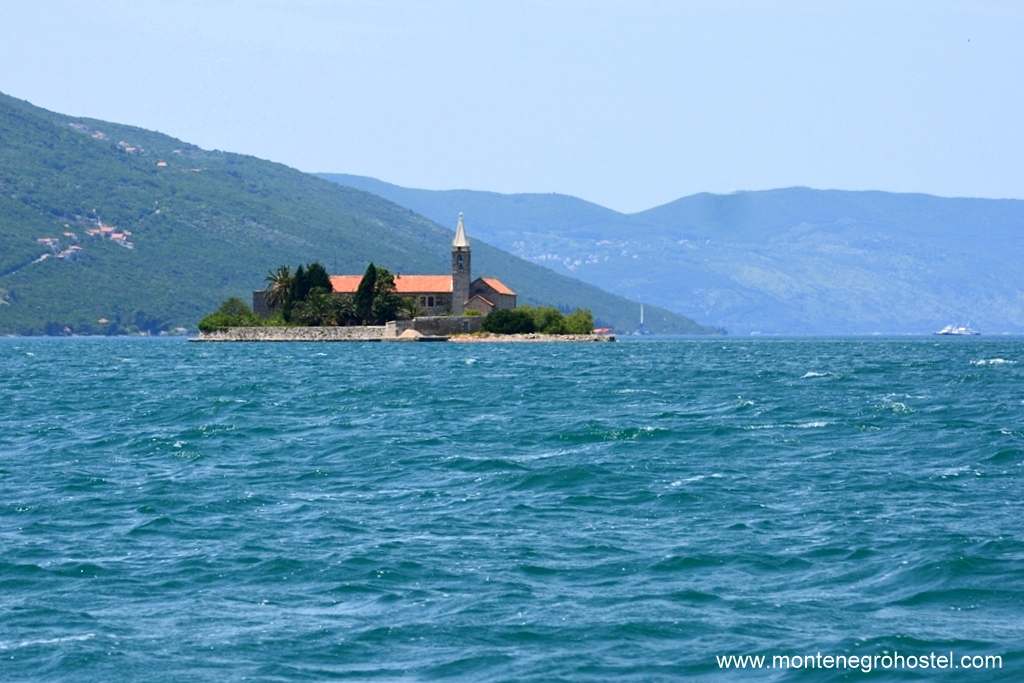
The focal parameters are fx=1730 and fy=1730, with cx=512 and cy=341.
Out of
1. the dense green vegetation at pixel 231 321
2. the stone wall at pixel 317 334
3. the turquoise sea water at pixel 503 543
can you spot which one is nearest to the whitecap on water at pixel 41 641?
the turquoise sea water at pixel 503 543

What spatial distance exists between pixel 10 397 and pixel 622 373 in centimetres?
3475

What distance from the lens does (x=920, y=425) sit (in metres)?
48.0

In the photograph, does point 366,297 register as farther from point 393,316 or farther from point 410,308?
point 410,308

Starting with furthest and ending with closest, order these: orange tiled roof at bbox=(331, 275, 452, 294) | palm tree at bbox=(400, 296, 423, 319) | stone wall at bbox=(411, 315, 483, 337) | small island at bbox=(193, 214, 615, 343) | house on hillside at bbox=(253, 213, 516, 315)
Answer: orange tiled roof at bbox=(331, 275, 452, 294) → house on hillside at bbox=(253, 213, 516, 315) → palm tree at bbox=(400, 296, 423, 319) → small island at bbox=(193, 214, 615, 343) → stone wall at bbox=(411, 315, 483, 337)

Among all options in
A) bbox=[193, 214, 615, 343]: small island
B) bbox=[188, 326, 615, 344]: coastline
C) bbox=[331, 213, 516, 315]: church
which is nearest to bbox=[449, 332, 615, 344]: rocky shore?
bbox=[188, 326, 615, 344]: coastline

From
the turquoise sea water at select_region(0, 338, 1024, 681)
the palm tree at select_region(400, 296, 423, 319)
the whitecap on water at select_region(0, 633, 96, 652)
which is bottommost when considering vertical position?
the whitecap on water at select_region(0, 633, 96, 652)

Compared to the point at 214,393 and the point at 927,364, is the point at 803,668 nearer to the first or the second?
the point at 214,393

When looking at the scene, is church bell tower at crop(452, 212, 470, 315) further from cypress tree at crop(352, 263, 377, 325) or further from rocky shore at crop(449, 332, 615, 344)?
cypress tree at crop(352, 263, 377, 325)

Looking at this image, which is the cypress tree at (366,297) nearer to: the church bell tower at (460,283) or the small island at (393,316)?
the small island at (393,316)

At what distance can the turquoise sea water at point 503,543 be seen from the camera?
20297mm

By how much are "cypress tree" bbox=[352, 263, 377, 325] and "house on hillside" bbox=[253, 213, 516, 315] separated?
6.13 metres

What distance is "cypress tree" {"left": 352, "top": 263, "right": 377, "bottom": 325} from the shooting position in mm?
182125

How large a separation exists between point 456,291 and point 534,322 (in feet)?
42.4

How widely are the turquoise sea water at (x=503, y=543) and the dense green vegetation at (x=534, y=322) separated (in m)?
128
